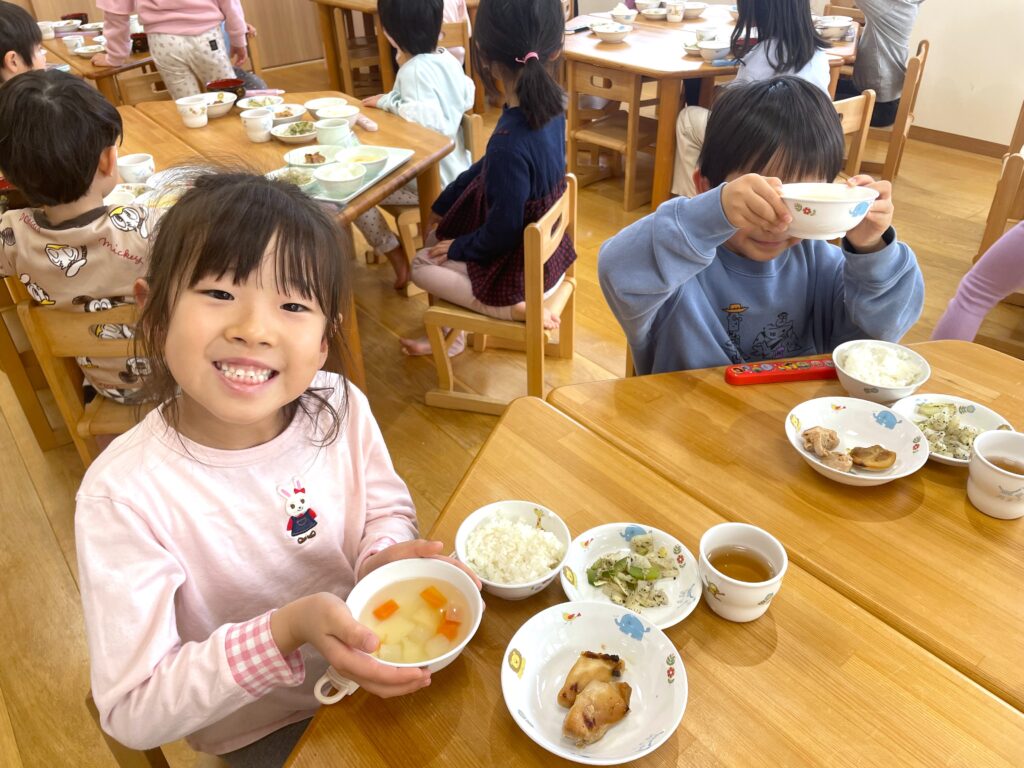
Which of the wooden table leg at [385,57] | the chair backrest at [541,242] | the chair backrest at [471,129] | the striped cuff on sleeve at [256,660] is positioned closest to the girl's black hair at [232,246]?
the striped cuff on sleeve at [256,660]

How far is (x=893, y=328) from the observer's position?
139 cm

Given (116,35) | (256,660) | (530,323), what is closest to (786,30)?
(530,323)

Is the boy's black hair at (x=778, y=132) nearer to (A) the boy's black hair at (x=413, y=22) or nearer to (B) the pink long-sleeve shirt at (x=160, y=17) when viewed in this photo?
(A) the boy's black hair at (x=413, y=22)

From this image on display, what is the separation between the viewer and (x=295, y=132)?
2383 mm

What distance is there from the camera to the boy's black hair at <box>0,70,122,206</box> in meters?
1.56

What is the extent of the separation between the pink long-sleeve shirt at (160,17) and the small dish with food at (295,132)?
1751 millimetres

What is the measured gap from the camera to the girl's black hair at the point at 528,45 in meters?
2.09

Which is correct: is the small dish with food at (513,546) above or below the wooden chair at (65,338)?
above

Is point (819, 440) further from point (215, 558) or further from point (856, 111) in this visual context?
point (856, 111)

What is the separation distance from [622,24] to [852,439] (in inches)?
146

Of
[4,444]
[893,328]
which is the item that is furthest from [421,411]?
[893,328]

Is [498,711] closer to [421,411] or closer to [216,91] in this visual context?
[421,411]

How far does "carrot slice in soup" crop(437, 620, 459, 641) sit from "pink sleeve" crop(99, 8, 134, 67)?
148 inches

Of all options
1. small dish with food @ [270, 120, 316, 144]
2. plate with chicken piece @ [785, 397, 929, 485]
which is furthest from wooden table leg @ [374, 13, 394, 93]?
plate with chicken piece @ [785, 397, 929, 485]
